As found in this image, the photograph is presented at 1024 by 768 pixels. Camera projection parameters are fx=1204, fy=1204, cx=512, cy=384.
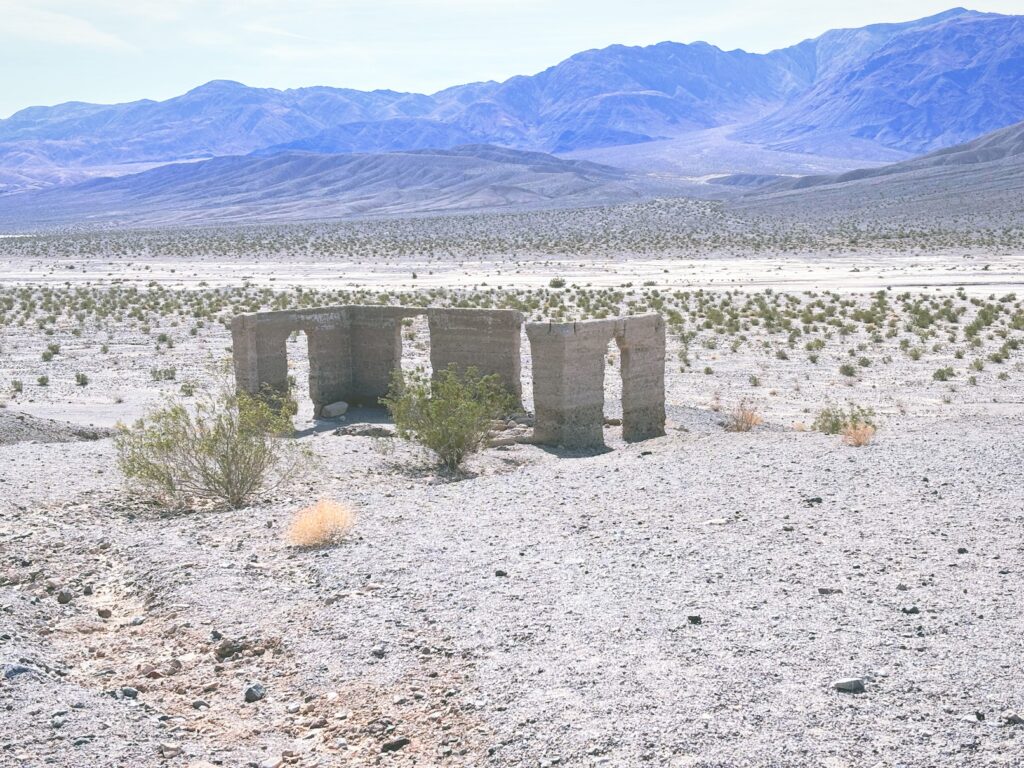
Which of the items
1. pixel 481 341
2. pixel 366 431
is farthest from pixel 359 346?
pixel 366 431

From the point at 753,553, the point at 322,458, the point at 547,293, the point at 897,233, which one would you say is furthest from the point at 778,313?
the point at 897,233

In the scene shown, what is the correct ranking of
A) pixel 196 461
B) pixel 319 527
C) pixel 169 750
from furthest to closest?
pixel 196 461 → pixel 319 527 → pixel 169 750

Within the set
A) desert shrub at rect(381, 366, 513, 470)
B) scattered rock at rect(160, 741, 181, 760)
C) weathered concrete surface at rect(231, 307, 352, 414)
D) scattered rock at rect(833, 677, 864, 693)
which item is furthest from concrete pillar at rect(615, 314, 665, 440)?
scattered rock at rect(160, 741, 181, 760)

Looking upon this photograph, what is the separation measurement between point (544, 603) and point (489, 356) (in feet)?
37.4

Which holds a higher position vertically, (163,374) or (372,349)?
(372,349)

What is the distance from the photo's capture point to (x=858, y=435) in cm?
1540

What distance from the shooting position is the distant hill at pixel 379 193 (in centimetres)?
15362

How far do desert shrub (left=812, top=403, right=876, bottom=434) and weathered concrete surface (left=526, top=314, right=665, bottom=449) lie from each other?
2.57 meters

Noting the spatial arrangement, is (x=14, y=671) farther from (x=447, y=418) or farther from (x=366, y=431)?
(x=366, y=431)

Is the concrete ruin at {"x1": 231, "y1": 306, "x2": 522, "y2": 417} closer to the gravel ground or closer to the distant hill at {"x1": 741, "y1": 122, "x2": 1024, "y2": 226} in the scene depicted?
the gravel ground

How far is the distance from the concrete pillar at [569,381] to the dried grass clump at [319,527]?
251 inches

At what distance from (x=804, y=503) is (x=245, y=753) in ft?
22.1

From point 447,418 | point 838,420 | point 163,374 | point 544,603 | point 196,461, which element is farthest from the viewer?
point 163,374

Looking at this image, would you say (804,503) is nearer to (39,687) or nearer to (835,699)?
(835,699)
